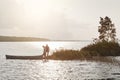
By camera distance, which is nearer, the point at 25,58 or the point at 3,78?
the point at 3,78

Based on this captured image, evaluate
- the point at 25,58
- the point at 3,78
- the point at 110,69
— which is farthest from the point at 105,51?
the point at 3,78

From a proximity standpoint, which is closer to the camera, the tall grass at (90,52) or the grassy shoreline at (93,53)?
the grassy shoreline at (93,53)

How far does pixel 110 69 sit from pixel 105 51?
27.7m

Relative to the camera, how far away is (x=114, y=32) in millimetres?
102188

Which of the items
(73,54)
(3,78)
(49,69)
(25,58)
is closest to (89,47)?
(73,54)

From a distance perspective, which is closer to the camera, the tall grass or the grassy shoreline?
the grassy shoreline

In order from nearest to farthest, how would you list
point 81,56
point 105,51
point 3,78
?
point 3,78, point 81,56, point 105,51

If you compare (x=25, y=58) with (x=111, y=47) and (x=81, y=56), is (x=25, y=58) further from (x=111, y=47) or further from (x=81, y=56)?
(x=111, y=47)

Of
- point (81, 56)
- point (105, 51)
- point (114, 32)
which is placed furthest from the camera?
point (114, 32)

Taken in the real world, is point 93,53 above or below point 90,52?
below

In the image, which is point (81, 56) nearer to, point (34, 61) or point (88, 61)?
point (88, 61)

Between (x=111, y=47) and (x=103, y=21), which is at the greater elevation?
(x=103, y=21)

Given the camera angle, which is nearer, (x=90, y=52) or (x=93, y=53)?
(x=90, y=52)

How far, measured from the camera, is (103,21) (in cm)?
10262
